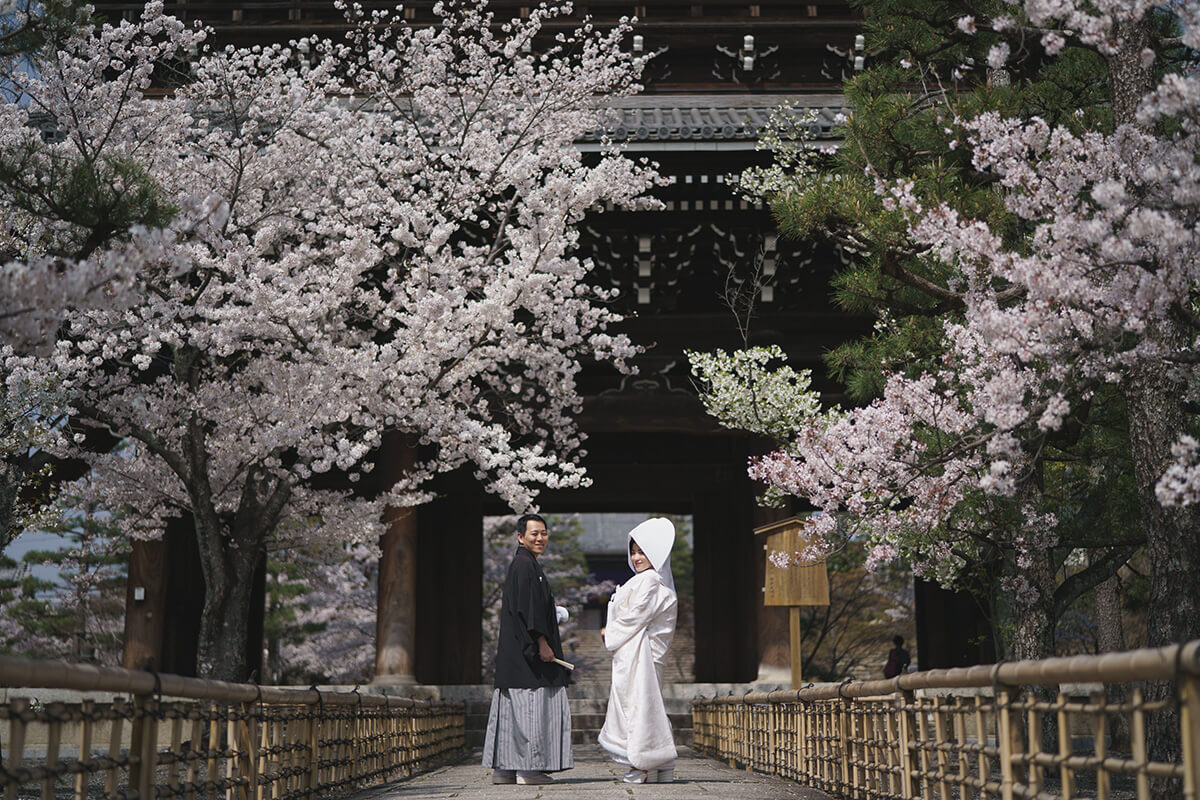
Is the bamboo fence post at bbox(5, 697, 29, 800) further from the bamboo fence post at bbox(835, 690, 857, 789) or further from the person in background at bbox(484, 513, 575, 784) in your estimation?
the person in background at bbox(484, 513, 575, 784)

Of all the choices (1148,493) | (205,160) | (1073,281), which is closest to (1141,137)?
(1073,281)

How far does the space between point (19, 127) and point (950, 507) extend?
24.2 feet

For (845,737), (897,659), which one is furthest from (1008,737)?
(897,659)

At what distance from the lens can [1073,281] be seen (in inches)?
230

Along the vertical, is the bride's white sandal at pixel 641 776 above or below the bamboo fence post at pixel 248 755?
below

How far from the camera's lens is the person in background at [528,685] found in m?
7.46

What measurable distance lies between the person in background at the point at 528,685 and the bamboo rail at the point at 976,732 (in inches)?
61.1

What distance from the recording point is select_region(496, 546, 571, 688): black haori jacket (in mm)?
7570

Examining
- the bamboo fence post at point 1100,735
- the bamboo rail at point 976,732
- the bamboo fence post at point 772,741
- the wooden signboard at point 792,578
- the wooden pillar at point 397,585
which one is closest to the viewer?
the bamboo rail at point 976,732

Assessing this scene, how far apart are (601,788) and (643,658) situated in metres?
0.94

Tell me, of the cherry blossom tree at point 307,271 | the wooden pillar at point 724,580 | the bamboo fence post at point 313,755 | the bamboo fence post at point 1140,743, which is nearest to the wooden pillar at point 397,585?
the cherry blossom tree at point 307,271

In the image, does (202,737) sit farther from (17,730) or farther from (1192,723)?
(1192,723)

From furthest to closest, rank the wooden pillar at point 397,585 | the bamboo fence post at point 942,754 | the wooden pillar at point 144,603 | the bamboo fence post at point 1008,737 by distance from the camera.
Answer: the wooden pillar at point 144,603, the wooden pillar at point 397,585, the bamboo fence post at point 942,754, the bamboo fence post at point 1008,737

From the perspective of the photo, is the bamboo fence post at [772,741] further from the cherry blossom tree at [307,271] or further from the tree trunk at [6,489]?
the tree trunk at [6,489]
